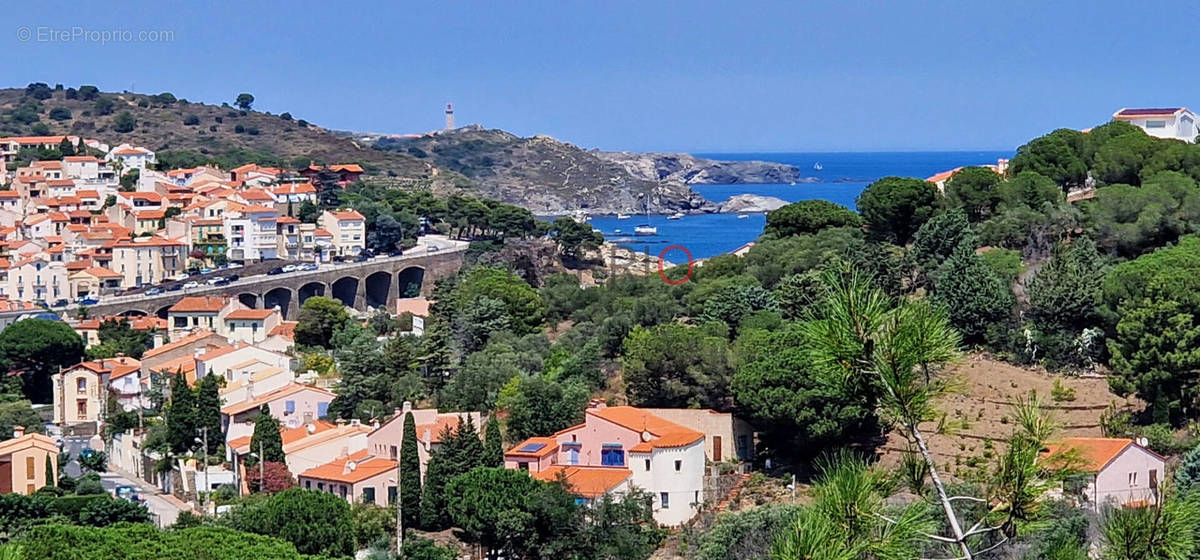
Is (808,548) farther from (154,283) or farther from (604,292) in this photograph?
(154,283)

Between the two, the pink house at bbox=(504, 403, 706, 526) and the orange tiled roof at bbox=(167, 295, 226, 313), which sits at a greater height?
the pink house at bbox=(504, 403, 706, 526)

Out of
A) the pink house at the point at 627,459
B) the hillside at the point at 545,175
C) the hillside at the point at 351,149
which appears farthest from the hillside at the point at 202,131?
the pink house at the point at 627,459

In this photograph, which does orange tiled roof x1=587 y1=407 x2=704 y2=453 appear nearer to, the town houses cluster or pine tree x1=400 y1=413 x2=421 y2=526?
pine tree x1=400 y1=413 x2=421 y2=526

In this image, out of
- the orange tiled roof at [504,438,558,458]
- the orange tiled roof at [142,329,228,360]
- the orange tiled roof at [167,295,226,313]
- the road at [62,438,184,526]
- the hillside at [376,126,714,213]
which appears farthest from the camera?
the hillside at [376,126,714,213]

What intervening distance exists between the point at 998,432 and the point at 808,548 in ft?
49.4

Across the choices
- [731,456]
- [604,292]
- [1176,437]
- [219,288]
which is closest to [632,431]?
[731,456]

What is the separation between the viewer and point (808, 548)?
5523mm

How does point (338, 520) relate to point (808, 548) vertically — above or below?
below

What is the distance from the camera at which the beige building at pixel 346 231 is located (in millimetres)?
50562

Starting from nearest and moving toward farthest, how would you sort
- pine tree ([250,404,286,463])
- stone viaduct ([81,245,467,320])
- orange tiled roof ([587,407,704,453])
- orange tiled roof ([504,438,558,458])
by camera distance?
orange tiled roof ([587,407,704,453]), orange tiled roof ([504,438,558,458]), pine tree ([250,404,286,463]), stone viaduct ([81,245,467,320])

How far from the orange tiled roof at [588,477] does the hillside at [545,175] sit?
247ft

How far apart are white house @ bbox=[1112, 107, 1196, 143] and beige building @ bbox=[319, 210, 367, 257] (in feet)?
76.8

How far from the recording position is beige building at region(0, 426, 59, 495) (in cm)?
2419

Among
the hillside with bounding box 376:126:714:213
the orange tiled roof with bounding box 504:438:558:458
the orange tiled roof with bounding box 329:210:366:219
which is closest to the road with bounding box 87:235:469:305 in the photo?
the orange tiled roof with bounding box 329:210:366:219
